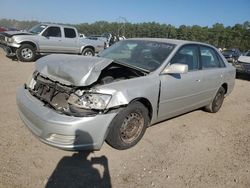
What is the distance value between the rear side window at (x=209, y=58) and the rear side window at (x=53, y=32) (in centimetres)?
888

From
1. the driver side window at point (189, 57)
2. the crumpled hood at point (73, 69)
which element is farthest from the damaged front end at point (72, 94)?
the driver side window at point (189, 57)

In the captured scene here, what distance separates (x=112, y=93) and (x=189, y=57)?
2176mm

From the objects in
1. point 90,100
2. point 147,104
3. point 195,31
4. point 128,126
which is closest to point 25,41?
point 147,104

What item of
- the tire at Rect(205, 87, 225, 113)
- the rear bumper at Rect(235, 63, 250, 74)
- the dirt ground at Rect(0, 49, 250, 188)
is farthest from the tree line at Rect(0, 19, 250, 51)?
the dirt ground at Rect(0, 49, 250, 188)

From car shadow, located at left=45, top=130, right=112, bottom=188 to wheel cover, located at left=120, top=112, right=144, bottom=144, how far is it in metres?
0.45

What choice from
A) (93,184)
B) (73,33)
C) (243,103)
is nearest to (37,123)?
(93,184)

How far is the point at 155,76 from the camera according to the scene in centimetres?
414

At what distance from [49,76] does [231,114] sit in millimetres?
4536

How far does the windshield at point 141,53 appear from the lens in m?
4.46

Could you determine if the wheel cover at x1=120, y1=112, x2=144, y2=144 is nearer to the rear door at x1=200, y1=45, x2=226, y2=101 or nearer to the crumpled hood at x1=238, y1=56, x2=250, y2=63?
the rear door at x1=200, y1=45, x2=226, y2=101

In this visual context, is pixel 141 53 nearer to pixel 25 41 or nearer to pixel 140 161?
pixel 140 161

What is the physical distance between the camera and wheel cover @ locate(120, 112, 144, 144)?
3.82m

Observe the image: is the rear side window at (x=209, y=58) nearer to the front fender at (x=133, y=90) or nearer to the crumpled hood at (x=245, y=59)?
the front fender at (x=133, y=90)

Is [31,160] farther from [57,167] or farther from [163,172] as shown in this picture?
[163,172]
